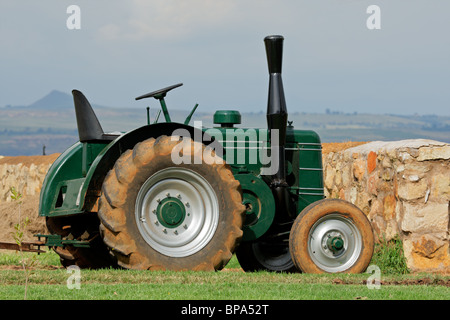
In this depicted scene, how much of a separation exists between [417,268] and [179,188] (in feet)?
12.7

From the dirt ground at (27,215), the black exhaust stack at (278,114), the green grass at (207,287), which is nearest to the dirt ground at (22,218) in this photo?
the dirt ground at (27,215)

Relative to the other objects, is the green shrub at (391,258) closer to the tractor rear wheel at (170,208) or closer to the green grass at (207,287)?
the green grass at (207,287)

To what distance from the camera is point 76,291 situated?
6996 mm

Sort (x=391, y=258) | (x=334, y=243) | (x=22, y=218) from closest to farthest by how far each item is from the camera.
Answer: (x=334, y=243) < (x=391, y=258) < (x=22, y=218)

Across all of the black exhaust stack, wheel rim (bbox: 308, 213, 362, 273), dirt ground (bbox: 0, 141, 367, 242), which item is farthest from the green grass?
dirt ground (bbox: 0, 141, 367, 242)

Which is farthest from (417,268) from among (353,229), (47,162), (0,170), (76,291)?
(0,170)

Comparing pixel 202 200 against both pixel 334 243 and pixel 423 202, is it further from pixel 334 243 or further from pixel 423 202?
pixel 423 202

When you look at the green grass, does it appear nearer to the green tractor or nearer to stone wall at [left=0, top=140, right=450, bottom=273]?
the green tractor

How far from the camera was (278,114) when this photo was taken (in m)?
9.44

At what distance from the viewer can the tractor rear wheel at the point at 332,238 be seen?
8.91 metres

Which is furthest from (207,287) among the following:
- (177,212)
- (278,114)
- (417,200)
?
(417,200)

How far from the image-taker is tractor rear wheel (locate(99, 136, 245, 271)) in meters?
8.24

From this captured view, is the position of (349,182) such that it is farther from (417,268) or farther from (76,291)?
(76,291)

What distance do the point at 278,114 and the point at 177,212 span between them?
6.53ft
